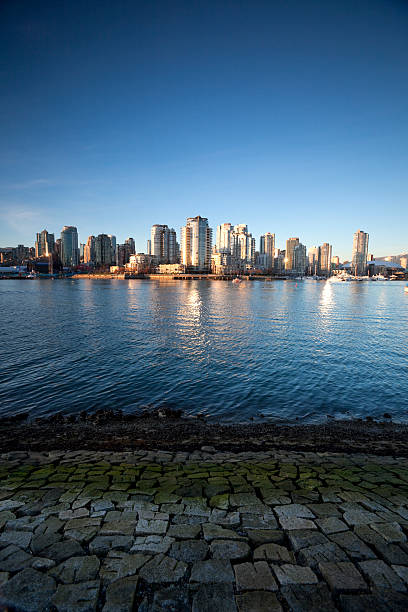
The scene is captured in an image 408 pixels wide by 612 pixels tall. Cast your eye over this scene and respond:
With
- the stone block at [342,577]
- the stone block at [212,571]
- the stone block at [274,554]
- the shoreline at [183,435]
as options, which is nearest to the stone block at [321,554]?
the stone block at [342,577]

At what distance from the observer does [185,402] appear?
20.3m

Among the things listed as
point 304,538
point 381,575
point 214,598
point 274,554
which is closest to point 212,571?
point 214,598

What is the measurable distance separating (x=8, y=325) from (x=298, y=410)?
4430cm

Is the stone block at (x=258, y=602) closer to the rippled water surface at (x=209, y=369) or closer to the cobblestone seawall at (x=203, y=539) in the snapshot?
the cobblestone seawall at (x=203, y=539)

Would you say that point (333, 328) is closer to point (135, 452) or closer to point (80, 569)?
point (135, 452)

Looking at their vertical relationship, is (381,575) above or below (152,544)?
above

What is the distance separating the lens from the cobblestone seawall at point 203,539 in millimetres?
5395

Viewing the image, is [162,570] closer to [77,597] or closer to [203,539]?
[203,539]

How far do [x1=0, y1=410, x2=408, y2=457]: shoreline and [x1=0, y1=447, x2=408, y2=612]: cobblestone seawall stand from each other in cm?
339

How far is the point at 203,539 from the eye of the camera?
675cm

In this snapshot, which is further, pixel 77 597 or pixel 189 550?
pixel 189 550

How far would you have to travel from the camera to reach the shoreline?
13922mm

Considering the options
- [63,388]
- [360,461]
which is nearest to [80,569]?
[360,461]

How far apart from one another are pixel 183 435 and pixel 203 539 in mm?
8764
